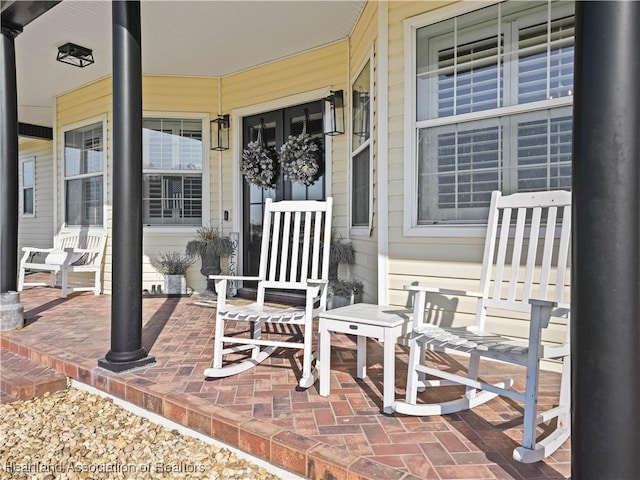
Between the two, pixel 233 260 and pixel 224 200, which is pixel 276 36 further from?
pixel 233 260

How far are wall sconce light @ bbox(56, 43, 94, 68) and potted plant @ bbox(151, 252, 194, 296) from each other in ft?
8.07

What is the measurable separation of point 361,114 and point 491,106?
156 cm

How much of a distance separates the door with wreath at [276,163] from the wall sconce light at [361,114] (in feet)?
1.80

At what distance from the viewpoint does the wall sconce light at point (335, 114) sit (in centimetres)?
467

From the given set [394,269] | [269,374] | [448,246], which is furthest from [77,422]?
[448,246]

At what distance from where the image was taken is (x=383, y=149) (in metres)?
3.43

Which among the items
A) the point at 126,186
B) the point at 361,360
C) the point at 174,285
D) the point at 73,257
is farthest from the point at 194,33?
the point at 361,360

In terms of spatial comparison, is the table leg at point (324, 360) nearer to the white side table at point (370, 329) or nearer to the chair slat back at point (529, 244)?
the white side table at point (370, 329)

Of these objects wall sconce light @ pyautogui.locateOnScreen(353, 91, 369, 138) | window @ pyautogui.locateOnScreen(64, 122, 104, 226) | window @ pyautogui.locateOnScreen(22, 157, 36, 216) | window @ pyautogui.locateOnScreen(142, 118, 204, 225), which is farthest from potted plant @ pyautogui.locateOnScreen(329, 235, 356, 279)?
window @ pyautogui.locateOnScreen(22, 157, 36, 216)

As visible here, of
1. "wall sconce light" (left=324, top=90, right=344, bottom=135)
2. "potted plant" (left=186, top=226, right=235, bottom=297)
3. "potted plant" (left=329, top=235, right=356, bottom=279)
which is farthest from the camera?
"potted plant" (left=186, top=226, right=235, bottom=297)

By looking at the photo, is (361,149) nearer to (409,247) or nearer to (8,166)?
(409,247)

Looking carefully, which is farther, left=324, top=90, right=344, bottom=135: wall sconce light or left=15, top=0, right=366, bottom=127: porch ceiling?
left=324, top=90, right=344, bottom=135: wall sconce light

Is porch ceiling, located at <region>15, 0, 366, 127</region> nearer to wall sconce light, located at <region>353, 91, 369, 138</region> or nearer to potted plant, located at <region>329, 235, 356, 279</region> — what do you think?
wall sconce light, located at <region>353, 91, 369, 138</region>

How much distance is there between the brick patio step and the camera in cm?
262
